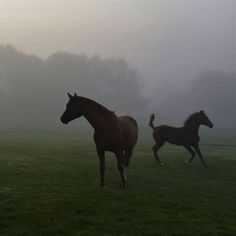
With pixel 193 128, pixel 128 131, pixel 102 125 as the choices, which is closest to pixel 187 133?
pixel 193 128

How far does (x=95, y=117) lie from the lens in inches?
593

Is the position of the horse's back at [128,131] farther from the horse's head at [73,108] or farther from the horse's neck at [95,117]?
the horse's head at [73,108]

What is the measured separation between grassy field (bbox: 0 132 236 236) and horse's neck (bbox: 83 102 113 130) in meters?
2.09

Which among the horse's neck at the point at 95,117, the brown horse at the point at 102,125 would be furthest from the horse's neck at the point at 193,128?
the horse's neck at the point at 95,117

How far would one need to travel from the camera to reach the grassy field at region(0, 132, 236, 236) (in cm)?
1046

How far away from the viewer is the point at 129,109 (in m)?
119

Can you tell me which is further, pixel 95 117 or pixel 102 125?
pixel 95 117

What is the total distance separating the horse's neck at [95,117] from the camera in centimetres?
1498

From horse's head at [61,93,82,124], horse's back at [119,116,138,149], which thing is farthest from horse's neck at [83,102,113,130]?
horse's back at [119,116,138,149]

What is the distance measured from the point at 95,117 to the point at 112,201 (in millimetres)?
3334

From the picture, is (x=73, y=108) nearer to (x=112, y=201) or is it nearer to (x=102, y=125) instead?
(x=102, y=125)

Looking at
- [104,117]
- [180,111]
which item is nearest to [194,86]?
[180,111]

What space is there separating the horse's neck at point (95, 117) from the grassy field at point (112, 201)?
6.85 ft

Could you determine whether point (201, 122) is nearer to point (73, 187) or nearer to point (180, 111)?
point (73, 187)
